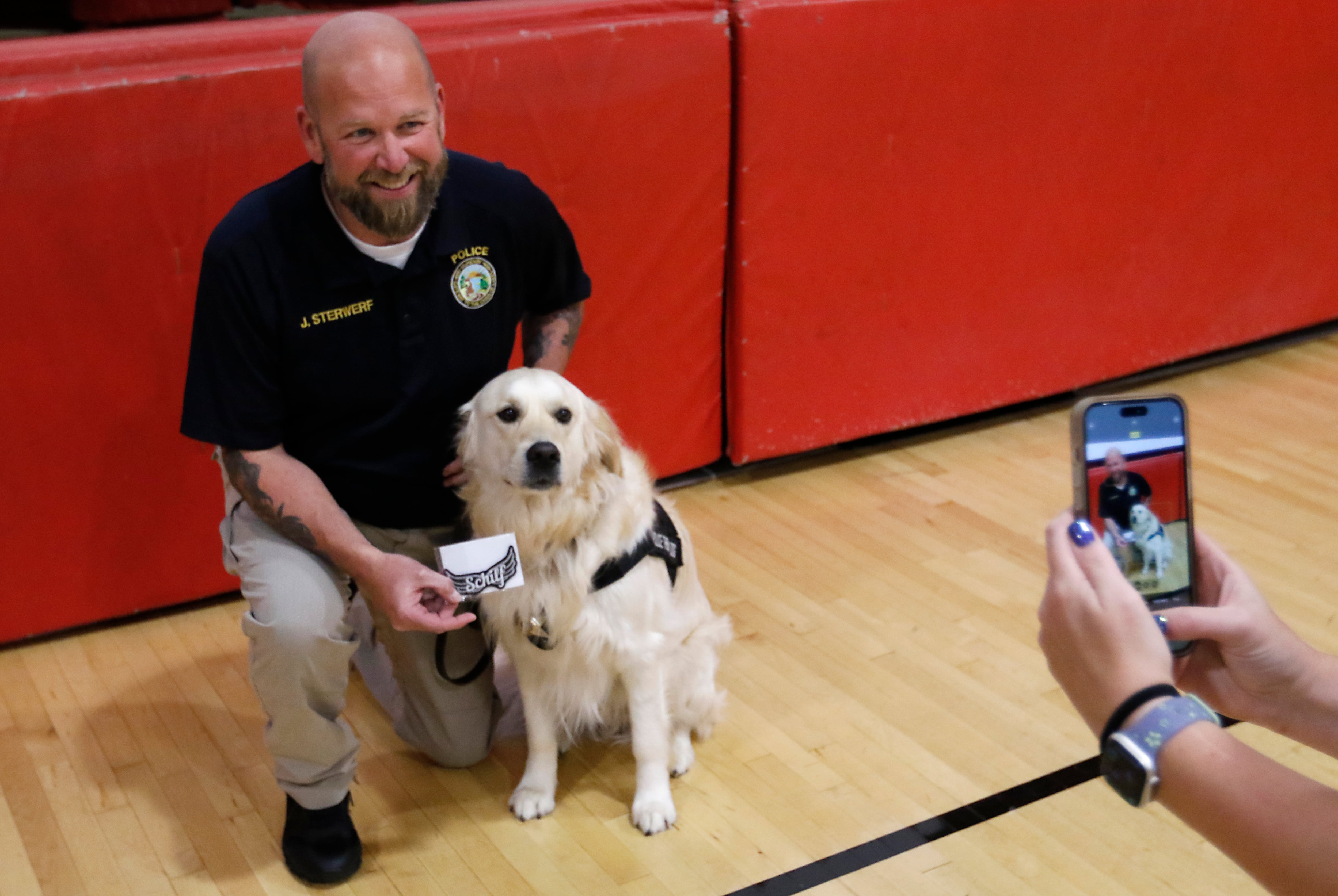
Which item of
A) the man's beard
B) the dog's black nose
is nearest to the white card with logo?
the dog's black nose

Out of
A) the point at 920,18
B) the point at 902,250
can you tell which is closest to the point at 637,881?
the point at 902,250

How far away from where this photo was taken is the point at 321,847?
6.24ft

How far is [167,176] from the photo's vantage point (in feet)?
7.55

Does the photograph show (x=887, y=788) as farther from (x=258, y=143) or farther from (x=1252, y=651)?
(x=258, y=143)

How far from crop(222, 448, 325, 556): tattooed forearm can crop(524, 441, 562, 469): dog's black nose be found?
14.1 inches

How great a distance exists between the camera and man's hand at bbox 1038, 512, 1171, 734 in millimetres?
903

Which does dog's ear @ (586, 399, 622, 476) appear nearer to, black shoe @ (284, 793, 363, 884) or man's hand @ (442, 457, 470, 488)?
man's hand @ (442, 457, 470, 488)

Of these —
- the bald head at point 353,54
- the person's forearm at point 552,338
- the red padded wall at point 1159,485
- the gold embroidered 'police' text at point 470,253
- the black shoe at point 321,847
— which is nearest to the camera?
the red padded wall at point 1159,485

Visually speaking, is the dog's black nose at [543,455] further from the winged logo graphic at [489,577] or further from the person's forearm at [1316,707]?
the person's forearm at [1316,707]

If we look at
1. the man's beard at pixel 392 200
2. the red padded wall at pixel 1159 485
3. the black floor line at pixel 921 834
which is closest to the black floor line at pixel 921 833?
the black floor line at pixel 921 834

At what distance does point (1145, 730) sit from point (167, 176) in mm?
2049

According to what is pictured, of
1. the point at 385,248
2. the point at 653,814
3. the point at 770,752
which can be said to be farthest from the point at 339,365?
the point at 770,752

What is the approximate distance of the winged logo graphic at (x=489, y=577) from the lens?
187 cm

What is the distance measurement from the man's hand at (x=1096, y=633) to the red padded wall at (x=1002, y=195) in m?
2.10
